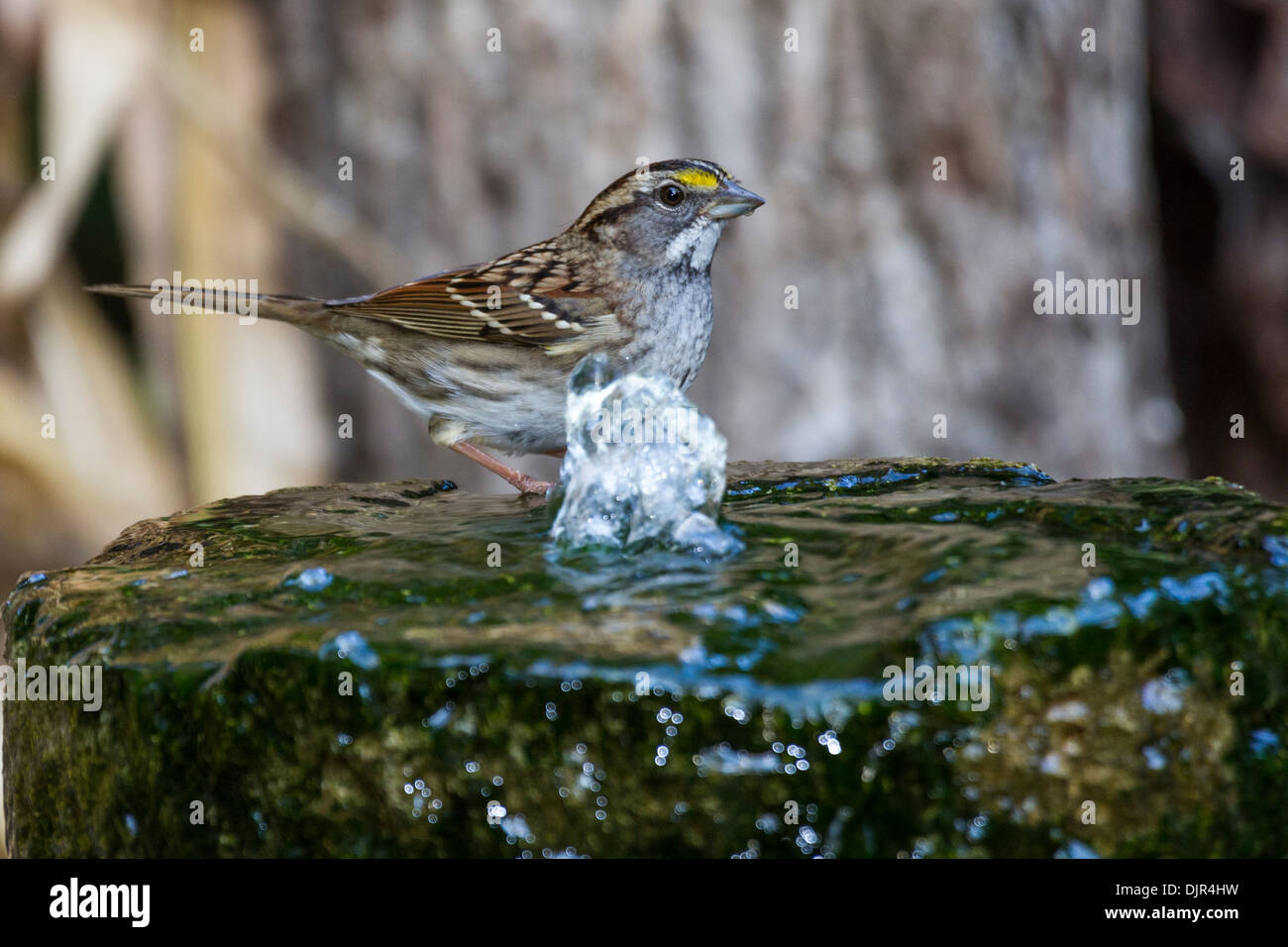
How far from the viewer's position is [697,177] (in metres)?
4.18

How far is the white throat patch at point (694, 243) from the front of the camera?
423 centimetres

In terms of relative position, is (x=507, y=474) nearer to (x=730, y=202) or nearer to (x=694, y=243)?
(x=694, y=243)

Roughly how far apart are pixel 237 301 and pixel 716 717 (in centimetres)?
276

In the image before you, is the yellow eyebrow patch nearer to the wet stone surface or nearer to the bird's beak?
the bird's beak

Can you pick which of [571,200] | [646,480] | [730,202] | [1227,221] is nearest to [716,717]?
[646,480]

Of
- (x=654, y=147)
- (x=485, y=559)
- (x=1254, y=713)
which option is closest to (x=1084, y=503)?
(x=1254, y=713)

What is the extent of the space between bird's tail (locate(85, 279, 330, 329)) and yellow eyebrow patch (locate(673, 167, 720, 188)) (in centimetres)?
125

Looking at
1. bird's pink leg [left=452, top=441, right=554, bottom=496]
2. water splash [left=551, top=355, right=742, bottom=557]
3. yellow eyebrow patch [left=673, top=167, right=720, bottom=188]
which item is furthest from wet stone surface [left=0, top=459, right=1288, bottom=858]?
yellow eyebrow patch [left=673, top=167, right=720, bottom=188]

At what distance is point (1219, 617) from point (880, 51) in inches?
162

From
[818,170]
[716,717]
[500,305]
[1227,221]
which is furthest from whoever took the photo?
[1227,221]

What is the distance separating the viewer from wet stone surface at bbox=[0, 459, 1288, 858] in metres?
2.04

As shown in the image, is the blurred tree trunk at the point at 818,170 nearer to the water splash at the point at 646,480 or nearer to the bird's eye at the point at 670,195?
the bird's eye at the point at 670,195
